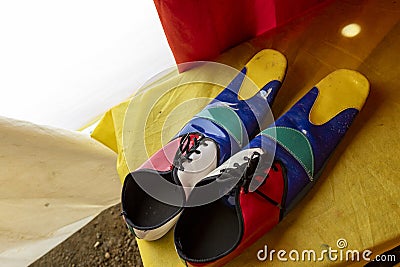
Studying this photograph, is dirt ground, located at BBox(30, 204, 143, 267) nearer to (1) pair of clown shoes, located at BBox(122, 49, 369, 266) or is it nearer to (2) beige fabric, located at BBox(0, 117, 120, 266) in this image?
(2) beige fabric, located at BBox(0, 117, 120, 266)

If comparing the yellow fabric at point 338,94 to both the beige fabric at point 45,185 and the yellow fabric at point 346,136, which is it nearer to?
the yellow fabric at point 346,136

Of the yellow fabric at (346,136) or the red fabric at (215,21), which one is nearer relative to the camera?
the yellow fabric at (346,136)

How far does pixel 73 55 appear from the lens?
84 centimetres

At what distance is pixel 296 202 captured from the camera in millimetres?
767

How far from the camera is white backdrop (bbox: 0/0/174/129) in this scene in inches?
30.3

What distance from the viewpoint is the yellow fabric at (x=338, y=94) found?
2.75 ft

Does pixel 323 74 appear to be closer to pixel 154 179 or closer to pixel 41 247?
pixel 154 179

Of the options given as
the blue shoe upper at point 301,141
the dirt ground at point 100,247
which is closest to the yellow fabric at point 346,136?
the blue shoe upper at point 301,141

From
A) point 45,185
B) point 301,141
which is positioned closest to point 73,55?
point 45,185

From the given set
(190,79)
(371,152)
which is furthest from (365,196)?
(190,79)

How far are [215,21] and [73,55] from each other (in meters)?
0.28

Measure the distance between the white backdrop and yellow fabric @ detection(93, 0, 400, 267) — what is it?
0.06 m

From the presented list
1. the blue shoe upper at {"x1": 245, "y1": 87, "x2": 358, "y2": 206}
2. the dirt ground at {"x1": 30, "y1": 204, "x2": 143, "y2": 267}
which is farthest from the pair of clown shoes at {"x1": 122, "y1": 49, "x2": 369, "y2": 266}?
the dirt ground at {"x1": 30, "y1": 204, "x2": 143, "y2": 267}

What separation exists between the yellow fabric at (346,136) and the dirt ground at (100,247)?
0.93 feet
